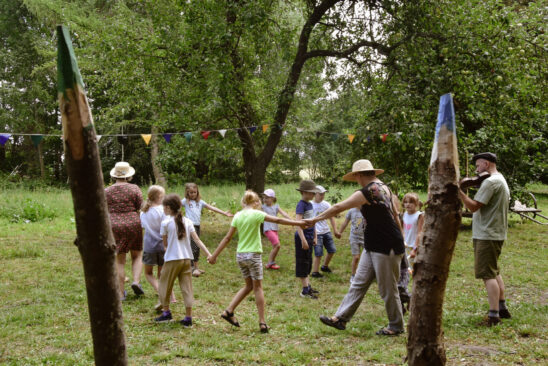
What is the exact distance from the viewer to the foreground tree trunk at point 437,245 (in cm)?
263

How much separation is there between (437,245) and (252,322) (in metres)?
3.66

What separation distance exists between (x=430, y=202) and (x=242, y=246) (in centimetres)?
304

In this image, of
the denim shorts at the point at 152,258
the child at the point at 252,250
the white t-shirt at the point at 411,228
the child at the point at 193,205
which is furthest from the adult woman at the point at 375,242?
the child at the point at 193,205

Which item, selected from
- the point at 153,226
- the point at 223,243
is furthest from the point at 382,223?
the point at 153,226

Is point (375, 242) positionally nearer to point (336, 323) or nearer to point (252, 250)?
point (336, 323)

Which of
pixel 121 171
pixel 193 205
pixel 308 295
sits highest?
pixel 121 171

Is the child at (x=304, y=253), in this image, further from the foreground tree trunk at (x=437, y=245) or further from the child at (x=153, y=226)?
the foreground tree trunk at (x=437, y=245)

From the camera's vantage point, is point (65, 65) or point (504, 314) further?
point (504, 314)

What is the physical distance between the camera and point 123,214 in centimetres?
646

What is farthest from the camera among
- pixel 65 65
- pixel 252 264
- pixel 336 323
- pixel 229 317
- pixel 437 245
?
pixel 229 317

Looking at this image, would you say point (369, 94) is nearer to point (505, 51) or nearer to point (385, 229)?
point (505, 51)

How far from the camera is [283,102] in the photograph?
11414mm

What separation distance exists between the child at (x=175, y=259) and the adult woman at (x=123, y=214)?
3.31 ft

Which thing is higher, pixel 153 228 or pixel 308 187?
pixel 308 187
